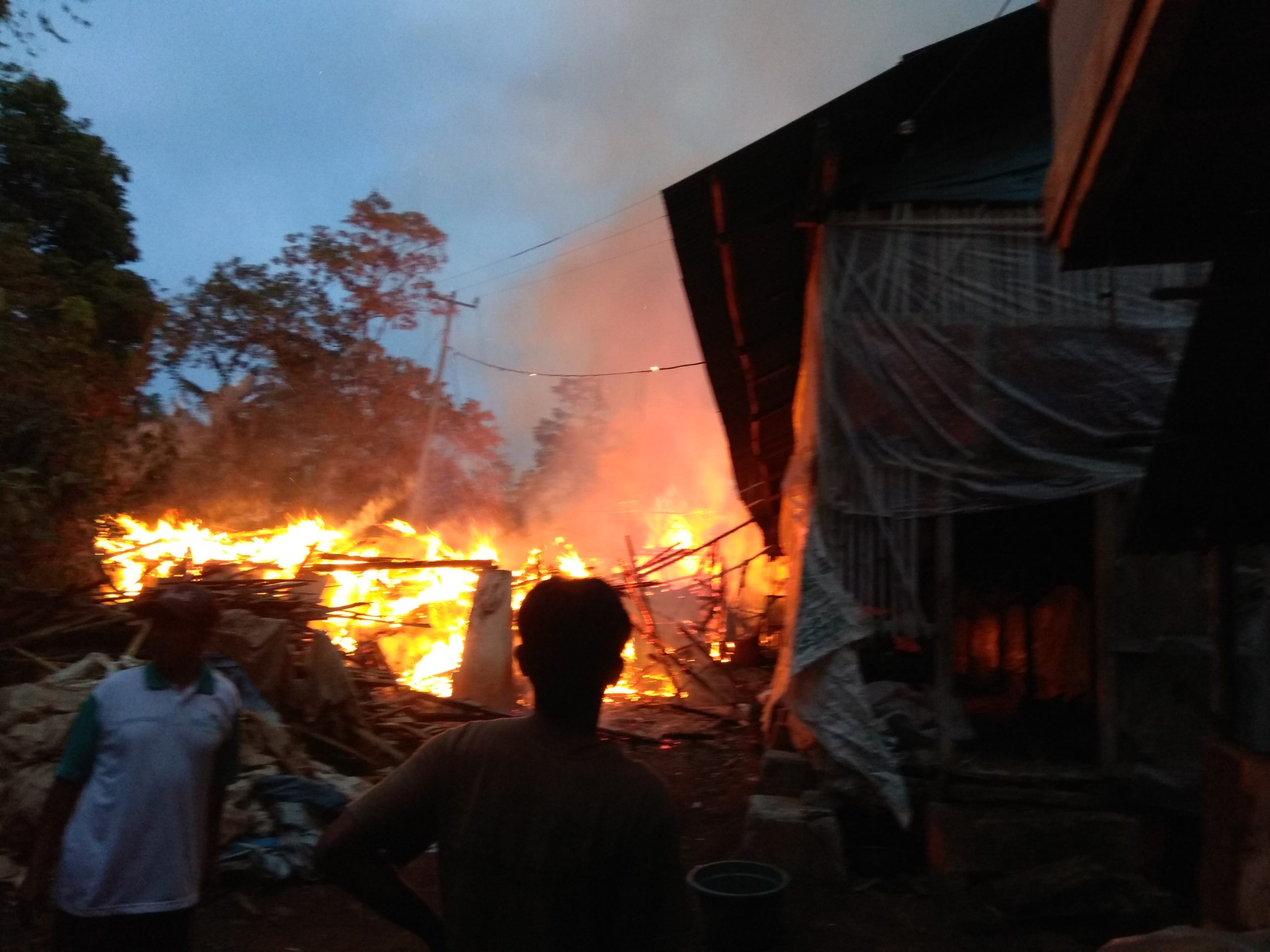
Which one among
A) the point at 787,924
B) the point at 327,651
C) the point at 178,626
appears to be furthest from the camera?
the point at 327,651

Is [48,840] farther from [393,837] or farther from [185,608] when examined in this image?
[393,837]

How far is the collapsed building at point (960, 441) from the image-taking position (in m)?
6.38

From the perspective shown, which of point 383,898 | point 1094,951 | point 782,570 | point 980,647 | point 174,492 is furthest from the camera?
point 174,492

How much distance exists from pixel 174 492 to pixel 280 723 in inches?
521

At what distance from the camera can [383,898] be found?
71.1 inches

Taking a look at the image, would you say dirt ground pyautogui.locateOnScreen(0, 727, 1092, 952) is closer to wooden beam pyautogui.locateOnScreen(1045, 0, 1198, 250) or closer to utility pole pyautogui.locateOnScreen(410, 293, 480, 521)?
wooden beam pyautogui.locateOnScreen(1045, 0, 1198, 250)

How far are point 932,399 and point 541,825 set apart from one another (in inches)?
230

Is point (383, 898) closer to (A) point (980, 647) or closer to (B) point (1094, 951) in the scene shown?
(B) point (1094, 951)

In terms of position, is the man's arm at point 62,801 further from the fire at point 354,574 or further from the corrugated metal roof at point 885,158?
the fire at point 354,574

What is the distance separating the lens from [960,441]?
6738 millimetres

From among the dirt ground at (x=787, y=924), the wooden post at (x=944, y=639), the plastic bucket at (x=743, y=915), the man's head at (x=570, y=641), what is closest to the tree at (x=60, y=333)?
the dirt ground at (x=787, y=924)

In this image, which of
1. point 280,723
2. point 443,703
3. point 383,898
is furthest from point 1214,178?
point 443,703

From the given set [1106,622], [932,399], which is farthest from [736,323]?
[1106,622]

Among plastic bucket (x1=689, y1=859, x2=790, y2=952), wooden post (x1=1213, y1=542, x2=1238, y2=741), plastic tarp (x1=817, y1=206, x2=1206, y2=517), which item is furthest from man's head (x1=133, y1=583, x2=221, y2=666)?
plastic tarp (x1=817, y1=206, x2=1206, y2=517)
